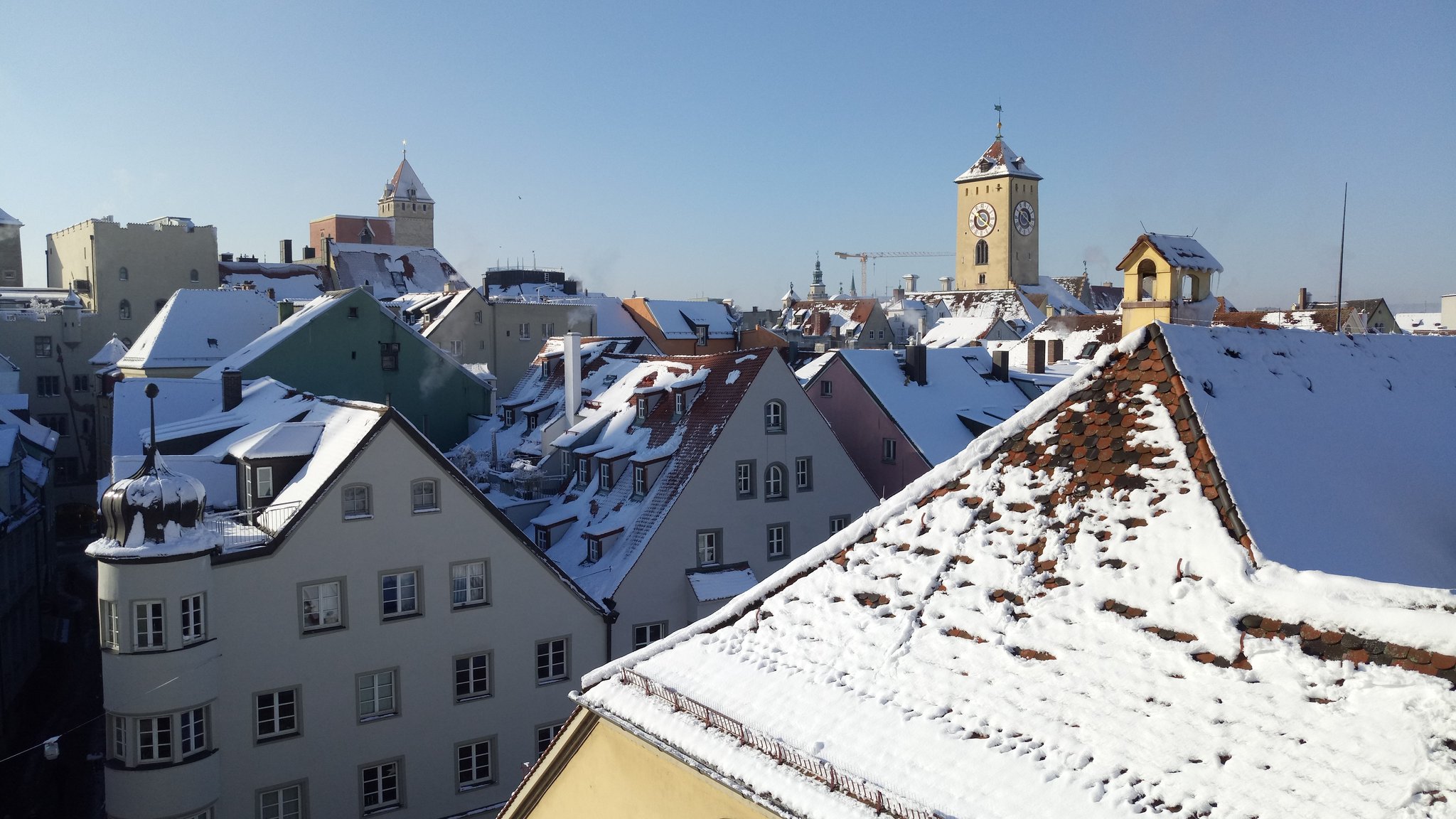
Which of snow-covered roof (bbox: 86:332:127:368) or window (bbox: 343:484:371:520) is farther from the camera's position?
snow-covered roof (bbox: 86:332:127:368)

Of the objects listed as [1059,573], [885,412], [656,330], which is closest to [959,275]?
[656,330]

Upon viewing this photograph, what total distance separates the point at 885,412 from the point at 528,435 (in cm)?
1242

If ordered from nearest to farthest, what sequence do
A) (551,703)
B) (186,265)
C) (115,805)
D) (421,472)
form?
(115,805)
(421,472)
(551,703)
(186,265)

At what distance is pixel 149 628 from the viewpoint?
18.8m

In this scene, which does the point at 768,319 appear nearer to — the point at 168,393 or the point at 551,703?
the point at 168,393

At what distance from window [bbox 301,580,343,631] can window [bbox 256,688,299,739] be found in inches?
52.6

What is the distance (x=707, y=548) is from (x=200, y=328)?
105 ft

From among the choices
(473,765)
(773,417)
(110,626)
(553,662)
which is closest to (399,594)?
(553,662)

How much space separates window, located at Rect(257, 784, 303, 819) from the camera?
20.2 metres

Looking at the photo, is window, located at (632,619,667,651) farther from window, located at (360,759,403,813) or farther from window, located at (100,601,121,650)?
window, located at (100,601,121,650)

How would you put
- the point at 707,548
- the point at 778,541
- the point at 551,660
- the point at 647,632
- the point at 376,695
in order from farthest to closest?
the point at 778,541
the point at 707,548
the point at 647,632
the point at 551,660
the point at 376,695

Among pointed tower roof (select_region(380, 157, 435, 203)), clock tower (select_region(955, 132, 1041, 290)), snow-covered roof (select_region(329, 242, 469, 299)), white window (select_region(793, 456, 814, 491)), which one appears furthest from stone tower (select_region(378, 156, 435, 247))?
white window (select_region(793, 456, 814, 491))

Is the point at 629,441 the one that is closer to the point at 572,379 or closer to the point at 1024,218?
the point at 572,379

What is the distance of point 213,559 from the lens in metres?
19.6
